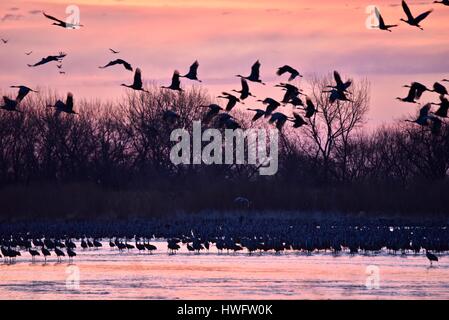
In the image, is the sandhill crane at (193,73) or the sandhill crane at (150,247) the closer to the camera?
the sandhill crane at (193,73)

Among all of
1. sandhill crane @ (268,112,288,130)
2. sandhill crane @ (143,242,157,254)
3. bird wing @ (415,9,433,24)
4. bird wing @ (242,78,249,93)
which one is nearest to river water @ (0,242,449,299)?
sandhill crane @ (143,242,157,254)

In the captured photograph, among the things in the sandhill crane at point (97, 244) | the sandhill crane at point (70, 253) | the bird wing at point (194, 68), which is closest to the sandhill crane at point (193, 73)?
the bird wing at point (194, 68)

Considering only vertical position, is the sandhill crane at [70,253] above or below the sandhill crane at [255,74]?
below

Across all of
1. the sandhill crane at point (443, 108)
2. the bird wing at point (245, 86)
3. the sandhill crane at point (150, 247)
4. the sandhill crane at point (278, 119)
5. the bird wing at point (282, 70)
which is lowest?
the sandhill crane at point (150, 247)

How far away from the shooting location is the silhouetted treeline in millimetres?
53000

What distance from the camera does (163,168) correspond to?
68.9 m

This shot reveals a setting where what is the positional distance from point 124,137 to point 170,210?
695 inches

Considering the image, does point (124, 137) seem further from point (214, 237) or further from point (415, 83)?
point (415, 83)

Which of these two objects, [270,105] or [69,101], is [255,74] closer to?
[270,105]

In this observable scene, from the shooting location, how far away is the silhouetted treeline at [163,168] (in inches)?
2087

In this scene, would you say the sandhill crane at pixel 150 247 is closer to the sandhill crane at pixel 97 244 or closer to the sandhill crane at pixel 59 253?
the sandhill crane at pixel 97 244

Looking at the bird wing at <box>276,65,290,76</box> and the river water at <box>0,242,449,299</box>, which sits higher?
the bird wing at <box>276,65,290,76</box>

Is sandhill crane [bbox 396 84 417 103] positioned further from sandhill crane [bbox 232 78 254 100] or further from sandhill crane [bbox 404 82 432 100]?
sandhill crane [bbox 232 78 254 100]

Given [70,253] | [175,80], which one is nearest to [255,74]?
[175,80]
